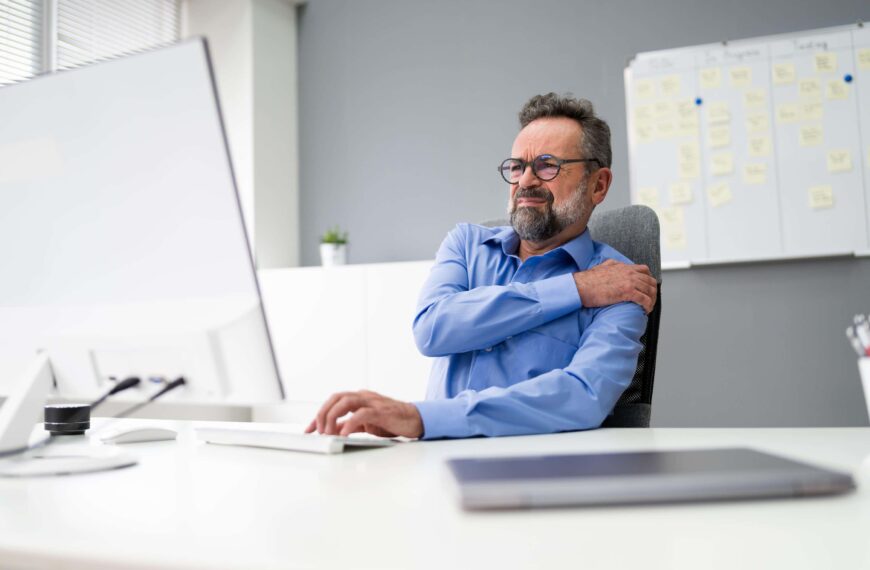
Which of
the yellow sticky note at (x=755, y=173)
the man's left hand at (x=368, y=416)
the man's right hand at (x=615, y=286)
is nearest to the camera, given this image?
the man's left hand at (x=368, y=416)

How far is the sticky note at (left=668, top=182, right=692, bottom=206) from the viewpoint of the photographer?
9.75 ft

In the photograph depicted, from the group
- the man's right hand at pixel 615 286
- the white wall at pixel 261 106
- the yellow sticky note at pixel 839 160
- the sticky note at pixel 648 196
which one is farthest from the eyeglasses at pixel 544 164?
the white wall at pixel 261 106

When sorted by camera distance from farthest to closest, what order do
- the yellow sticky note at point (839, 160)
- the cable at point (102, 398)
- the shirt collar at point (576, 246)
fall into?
the yellow sticky note at point (839, 160)
the shirt collar at point (576, 246)
the cable at point (102, 398)

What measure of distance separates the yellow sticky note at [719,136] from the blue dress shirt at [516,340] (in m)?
1.54

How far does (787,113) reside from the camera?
2.87m

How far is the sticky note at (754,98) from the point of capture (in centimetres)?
290

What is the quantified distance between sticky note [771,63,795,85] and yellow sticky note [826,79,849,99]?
143mm

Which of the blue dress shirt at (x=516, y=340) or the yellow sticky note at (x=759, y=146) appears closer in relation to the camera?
the blue dress shirt at (x=516, y=340)

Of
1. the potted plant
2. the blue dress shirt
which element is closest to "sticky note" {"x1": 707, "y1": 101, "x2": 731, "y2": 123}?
the blue dress shirt

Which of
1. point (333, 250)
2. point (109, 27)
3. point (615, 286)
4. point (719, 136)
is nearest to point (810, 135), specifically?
point (719, 136)

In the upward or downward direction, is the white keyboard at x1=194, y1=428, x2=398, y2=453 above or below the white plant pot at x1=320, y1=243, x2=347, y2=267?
below

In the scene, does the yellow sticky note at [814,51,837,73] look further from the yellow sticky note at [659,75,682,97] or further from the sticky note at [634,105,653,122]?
the sticky note at [634,105,653,122]

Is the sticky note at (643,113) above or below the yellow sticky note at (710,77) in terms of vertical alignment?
below

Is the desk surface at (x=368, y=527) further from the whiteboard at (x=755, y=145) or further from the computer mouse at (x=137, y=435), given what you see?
the whiteboard at (x=755, y=145)
